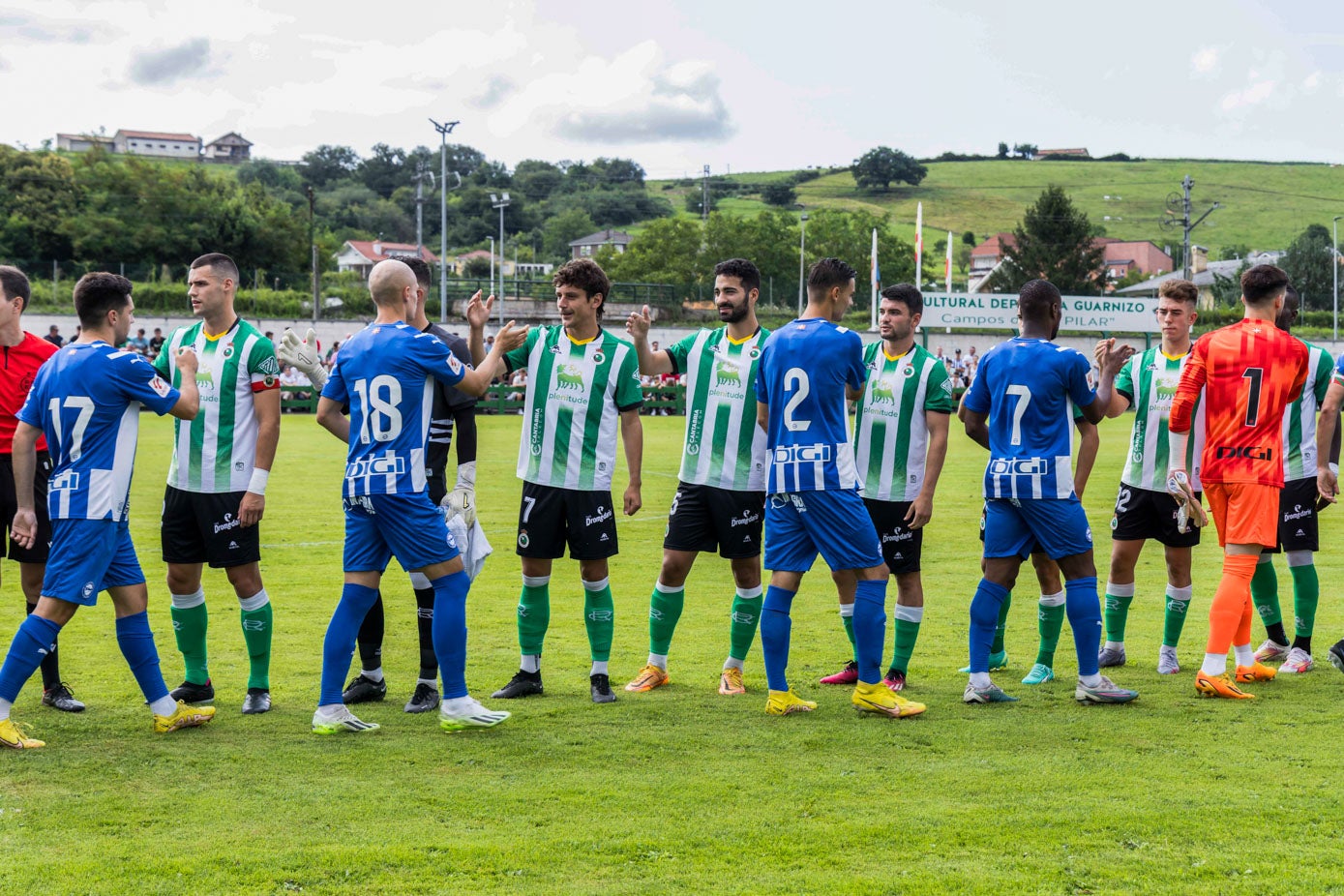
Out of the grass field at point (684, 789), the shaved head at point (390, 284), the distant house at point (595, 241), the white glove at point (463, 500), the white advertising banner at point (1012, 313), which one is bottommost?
the grass field at point (684, 789)

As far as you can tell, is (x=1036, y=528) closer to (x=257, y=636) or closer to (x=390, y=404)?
(x=390, y=404)

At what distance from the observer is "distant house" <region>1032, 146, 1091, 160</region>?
599 ft

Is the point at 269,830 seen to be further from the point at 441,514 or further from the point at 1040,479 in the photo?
the point at 1040,479

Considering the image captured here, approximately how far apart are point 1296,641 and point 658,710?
A: 14.5 feet

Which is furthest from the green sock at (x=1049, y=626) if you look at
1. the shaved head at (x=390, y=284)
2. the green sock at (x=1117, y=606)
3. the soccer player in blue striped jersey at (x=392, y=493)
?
the shaved head at (x=390, y=284)

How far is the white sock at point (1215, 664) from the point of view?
22.5 ft

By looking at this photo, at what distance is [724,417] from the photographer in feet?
23.9

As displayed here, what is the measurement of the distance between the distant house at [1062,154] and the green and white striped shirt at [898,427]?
611ft

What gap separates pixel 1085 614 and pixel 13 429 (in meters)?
6.25

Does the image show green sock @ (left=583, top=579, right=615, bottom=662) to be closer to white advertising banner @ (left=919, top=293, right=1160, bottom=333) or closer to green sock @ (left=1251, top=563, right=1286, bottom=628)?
green sock @ (left=1251, top=563, right=1286, bottom=628)

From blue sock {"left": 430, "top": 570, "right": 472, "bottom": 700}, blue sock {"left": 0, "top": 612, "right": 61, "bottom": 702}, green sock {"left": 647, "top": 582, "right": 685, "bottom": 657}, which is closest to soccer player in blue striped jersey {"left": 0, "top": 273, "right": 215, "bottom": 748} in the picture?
blue sock {"left": 0, "top": 612, "right": 61, "bottom": 702}

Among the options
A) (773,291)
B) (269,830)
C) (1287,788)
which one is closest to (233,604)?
(269,830)

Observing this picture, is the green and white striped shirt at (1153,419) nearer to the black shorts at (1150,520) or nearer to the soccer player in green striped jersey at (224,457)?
the black shorts at (1150,520)

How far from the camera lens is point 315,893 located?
4023mm
